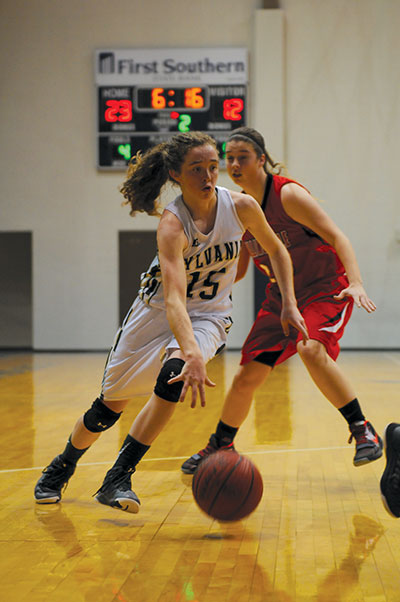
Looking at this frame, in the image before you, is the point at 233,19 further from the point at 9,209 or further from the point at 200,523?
the point at 200,523

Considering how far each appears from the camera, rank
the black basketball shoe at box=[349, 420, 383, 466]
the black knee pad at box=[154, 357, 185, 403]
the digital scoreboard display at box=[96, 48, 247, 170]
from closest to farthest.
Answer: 1. the black knee pad at box=[154, 357, 185, 403]
2. the black basketball shoe at box=[349, 420, 383, 466]
3. the digital scoreboard display at box=[96, 48, 247, 170]

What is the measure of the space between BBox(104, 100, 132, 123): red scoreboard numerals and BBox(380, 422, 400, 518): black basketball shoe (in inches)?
379

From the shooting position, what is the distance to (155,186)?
9.31 ft

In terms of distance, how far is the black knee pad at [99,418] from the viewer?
2896 millimetres

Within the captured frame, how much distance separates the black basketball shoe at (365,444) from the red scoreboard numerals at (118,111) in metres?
8.89

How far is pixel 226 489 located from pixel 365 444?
964 millimetres

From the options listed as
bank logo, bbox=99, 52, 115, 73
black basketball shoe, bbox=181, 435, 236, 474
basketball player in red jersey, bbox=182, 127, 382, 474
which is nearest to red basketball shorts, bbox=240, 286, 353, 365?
basketball player in red jersey, bbox=182, 127, 382, 474

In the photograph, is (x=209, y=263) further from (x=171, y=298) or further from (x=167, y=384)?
(x=167, y=384)

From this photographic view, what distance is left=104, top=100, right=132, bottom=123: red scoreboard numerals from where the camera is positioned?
1126 cm

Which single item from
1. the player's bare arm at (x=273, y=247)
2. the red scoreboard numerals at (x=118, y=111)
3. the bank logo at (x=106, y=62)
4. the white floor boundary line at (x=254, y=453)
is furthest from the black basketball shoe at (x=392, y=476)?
the bank logo at (x=106, y=62)

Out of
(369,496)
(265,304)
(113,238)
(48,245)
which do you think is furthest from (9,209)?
(369,496)

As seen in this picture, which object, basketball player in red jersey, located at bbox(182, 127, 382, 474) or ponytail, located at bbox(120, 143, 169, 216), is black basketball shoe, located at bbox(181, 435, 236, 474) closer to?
basketball player in red jersey, located at bbox(182, 127, 382, 474)

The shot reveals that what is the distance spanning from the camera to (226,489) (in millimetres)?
2385

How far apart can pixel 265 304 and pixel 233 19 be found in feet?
29.7
